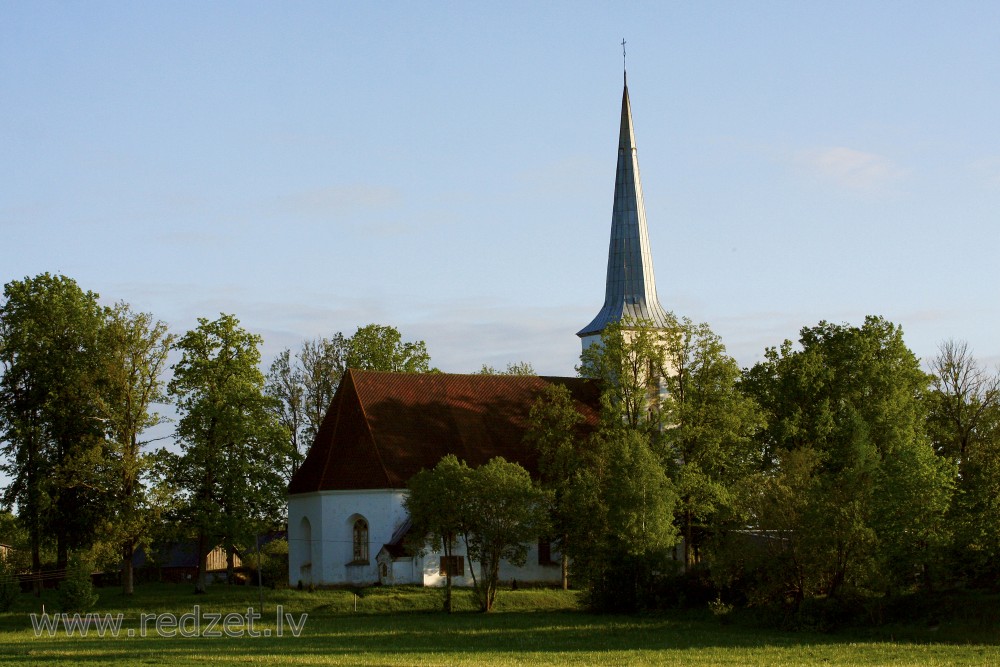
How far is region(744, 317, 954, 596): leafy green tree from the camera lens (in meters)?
39.3

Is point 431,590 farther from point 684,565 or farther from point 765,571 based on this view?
point 765,571

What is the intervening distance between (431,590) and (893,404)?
1978 centimetres

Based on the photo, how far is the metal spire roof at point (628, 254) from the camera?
65.8 m

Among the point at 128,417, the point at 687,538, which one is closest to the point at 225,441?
the point at 128,417

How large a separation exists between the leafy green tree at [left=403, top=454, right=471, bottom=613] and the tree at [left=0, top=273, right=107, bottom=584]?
13.0m

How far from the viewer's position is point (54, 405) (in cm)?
5419

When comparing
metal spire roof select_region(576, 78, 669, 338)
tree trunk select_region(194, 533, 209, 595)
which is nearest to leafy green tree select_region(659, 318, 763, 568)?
metal spire roof select_region(576, 78, 669, 338)

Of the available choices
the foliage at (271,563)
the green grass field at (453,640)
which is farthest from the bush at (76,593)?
the foliage at (271,563)

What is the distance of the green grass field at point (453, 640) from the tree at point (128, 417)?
3.33 meters

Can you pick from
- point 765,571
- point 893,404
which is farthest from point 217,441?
point 893,404

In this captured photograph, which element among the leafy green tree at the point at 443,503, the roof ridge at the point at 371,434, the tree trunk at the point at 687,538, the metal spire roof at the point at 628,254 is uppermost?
the metal spire roof at the point at 628,254

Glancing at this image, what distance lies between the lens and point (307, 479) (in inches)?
2265

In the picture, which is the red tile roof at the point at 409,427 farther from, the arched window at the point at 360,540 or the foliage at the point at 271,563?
the foliage at the point at 271,563

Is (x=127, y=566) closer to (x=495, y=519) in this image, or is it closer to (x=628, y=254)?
(x=495, y=519)
